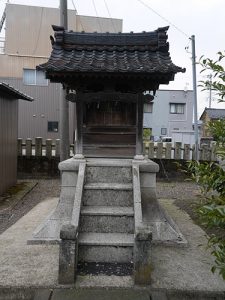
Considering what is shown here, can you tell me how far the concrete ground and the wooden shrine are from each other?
6.92 ft

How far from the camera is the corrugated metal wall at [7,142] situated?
33.6 feet

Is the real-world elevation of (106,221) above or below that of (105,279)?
above

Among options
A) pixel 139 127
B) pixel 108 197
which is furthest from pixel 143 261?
pixel 139 127

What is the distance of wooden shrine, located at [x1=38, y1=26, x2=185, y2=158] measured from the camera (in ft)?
20.1

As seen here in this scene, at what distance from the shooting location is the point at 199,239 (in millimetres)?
6316

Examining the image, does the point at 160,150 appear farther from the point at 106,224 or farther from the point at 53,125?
the point at 53,125

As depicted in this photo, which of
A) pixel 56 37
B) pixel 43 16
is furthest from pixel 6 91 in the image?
pixel 43 16

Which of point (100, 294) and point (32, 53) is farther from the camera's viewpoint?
point (32, 53)

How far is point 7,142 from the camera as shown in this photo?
10.9 metres

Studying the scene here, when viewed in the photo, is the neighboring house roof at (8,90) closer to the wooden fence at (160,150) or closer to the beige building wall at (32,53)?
the wooden fence at (160,150)

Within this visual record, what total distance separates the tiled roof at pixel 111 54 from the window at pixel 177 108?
32962 millimetres

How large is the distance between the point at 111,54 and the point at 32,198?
568 cm

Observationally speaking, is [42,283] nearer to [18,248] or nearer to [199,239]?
[18,248]

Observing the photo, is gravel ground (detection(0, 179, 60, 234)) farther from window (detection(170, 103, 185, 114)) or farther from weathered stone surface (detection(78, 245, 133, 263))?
window (detection(170, 103, 185, 114))
